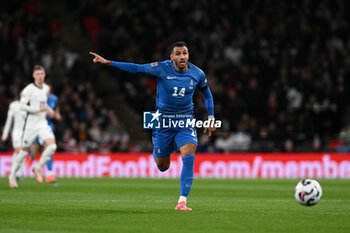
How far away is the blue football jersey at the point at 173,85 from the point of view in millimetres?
9977

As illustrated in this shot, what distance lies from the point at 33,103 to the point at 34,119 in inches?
22.9

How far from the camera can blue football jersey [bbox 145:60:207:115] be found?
9.98 m

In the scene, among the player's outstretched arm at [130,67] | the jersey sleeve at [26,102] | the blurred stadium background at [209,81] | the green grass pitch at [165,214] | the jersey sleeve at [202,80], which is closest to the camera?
the green grass pitch at [165,214]

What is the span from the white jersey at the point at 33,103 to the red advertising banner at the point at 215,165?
7.59 metres

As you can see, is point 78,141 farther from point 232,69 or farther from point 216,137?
point 232,69

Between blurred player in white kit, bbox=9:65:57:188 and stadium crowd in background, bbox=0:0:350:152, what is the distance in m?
7.25

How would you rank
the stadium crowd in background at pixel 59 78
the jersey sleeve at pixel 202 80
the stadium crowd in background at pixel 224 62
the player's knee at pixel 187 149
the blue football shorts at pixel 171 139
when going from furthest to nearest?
1. the stadium crowd in background at pixel 59 78
2. the stadium crowd in background at pixel 224 62
3. the jersey sleeve at pixel 202 80
4. the blue football shorts at pixel 171 139
5. the player's knee at pixel 187 149

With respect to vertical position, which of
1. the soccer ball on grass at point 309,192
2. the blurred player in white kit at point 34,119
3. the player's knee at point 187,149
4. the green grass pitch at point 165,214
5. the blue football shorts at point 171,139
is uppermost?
the blurred player in white kit at point 34,119

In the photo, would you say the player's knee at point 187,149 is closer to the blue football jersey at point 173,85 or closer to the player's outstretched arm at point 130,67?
the blue football jersey at point 173,85

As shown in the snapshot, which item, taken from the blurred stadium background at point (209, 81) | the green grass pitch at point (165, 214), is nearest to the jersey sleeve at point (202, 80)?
the green grass pitch at point (165, 214)

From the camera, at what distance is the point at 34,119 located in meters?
15.6

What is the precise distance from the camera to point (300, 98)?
938 inches

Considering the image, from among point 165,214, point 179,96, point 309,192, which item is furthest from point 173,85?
point 309,192

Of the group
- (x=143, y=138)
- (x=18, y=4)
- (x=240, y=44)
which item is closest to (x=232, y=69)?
(x=240, y=44)
